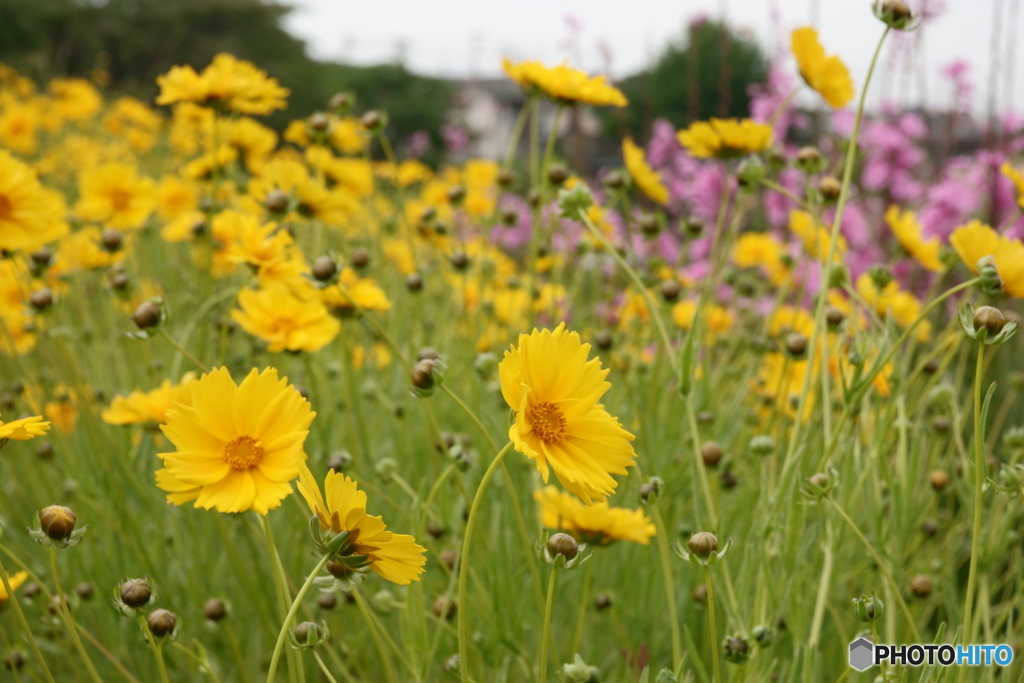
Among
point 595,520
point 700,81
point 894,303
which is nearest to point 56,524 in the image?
point 595,520

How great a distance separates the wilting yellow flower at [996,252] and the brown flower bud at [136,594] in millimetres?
799

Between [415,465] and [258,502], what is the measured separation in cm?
71

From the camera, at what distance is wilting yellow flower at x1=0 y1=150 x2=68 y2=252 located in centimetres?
92

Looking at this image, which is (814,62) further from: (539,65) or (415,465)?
(415,465)

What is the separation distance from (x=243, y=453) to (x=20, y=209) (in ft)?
1.85

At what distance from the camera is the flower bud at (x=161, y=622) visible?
0.60m

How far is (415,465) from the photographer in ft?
4.15

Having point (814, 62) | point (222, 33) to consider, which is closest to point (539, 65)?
point (814, 62)

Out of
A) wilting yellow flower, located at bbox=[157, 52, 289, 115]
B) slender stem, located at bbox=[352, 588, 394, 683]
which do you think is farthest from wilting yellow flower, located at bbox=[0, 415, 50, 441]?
wilting yellow flower, located at bbox=[157, 52, 289, 115]

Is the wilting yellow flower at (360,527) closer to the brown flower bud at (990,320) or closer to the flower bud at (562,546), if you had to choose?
the flower bud at (562,546)

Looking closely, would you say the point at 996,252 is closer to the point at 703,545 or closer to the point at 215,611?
A: the point at 703,545

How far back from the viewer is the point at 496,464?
50cm

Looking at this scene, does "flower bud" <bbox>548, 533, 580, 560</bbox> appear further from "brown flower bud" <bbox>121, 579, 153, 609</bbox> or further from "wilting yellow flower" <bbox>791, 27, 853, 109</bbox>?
"wilting yellow flower" <bbox>791, 27, 853, 109</bbox>
